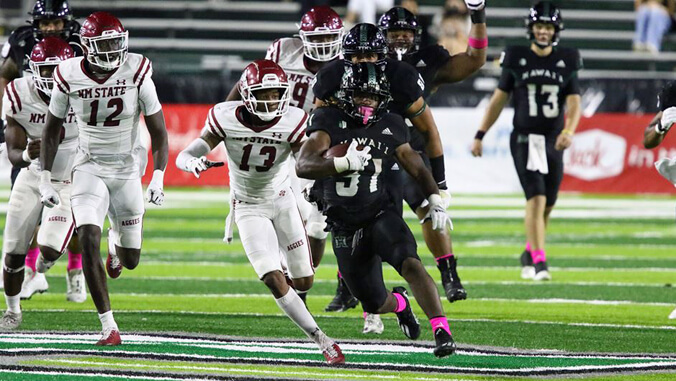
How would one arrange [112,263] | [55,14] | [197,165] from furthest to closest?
[55,14] → [112,263] → [197,165]

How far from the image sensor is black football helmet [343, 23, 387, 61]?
5898mm

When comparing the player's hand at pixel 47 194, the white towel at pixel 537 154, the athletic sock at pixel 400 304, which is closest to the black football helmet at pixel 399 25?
the athletic sock at pixel 400 304

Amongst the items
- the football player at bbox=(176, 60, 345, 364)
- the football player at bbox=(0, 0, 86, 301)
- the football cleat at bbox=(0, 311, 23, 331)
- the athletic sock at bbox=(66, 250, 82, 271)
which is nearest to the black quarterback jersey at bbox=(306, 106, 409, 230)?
the football player at bbox=(176, 60, 345, 364)

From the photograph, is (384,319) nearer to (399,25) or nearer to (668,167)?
(399,25)

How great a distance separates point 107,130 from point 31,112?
2.73ft

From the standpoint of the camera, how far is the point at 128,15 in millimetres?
20828

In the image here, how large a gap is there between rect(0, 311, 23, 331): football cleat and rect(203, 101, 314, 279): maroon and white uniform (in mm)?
1367

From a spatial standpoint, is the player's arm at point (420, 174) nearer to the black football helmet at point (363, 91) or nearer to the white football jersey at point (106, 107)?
the black football helmet at point (363, 91)

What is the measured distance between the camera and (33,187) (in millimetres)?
6980

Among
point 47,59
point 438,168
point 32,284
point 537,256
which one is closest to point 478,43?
point 438,168

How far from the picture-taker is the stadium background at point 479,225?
6.49 metres

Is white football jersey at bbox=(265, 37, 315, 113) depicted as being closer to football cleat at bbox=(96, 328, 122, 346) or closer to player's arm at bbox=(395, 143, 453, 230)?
player's arm at bbox=(395, 143, 453, 230)

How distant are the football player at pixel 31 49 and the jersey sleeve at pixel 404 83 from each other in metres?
2.19

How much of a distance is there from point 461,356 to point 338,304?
1829 mm
